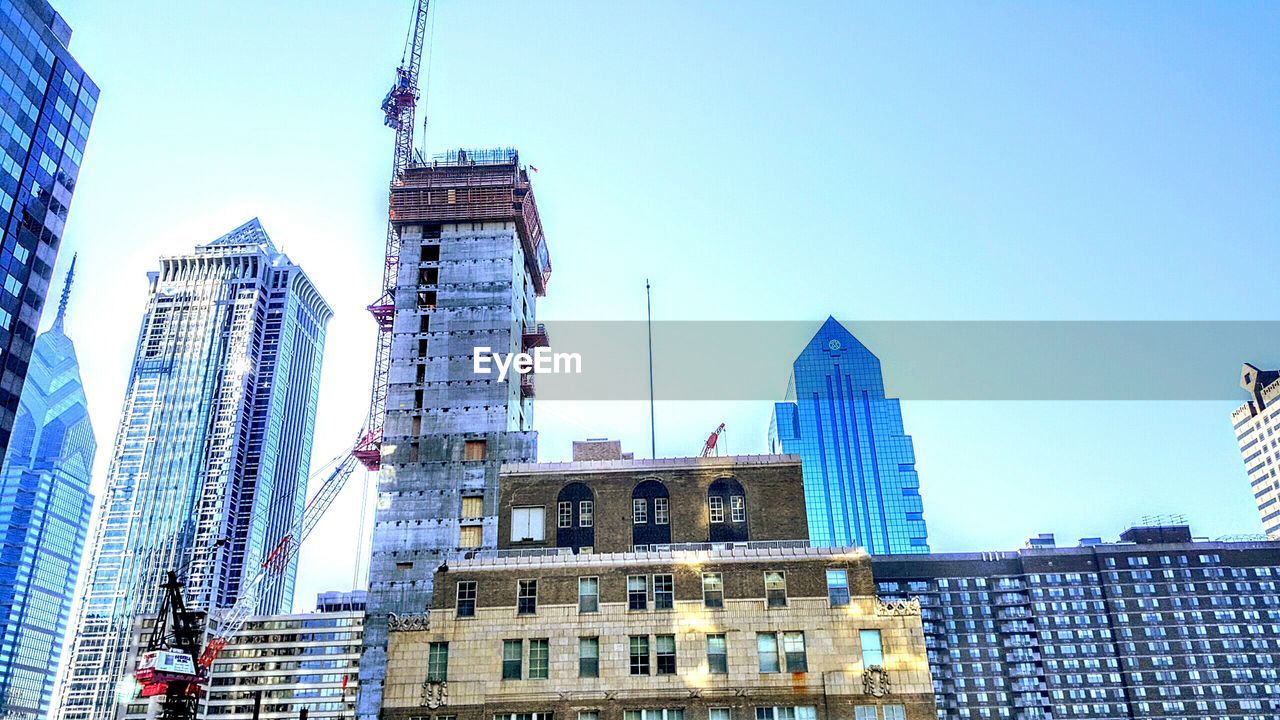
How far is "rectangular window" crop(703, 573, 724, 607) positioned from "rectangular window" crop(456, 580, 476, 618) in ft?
44.8

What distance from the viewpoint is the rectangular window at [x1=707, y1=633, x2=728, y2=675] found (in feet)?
186

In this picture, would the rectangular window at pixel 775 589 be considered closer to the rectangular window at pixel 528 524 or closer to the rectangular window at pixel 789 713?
the rectangular window at pixel 789 713

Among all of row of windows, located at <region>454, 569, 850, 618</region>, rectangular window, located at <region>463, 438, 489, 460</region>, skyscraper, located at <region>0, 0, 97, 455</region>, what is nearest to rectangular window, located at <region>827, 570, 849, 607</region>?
row of windows, located at <region>454, 569, 850, 618</region>

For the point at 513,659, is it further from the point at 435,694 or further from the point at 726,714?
the point at 726,714

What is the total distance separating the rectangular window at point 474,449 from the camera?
120875 mm

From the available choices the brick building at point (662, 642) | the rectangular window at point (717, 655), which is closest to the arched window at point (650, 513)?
the brick building at point (662, 642)

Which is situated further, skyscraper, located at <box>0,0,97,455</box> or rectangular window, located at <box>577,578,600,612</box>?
skyscraper, located at <box>0,0,97,455</box>

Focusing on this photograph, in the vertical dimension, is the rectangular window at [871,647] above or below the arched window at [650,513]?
below

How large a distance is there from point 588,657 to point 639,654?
9.60 ft

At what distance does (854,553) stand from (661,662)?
1297 cm

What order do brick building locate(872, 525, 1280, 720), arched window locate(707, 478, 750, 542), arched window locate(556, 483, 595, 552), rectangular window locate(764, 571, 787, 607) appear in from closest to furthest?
rectangular window locate(764, 571, 787, 607) → arched window locate(707, 478, 750, 542) → arched window locate(556, 483, 595, 552) → brick building locate(872, 525, 1280, 720)

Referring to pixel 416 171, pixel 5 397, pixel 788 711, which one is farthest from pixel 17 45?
pixel 788 711

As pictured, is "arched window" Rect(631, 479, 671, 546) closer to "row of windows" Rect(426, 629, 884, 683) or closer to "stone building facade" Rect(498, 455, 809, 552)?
"stone building facade" Rect(498, 455, 809, 552)

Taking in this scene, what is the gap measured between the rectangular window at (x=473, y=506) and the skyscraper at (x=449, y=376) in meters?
0.13
